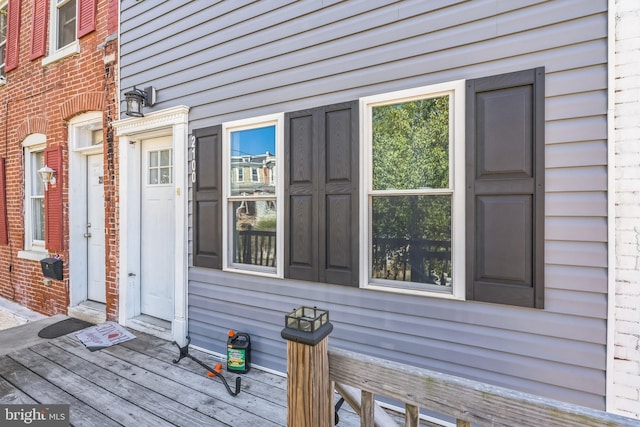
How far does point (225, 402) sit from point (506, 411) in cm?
196

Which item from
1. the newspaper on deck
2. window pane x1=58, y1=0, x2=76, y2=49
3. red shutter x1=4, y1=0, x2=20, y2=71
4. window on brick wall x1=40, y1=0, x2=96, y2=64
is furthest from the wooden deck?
red shutter x1=4, y1=0, x2=20, y2=71

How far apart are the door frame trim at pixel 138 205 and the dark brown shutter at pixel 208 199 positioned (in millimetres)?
160

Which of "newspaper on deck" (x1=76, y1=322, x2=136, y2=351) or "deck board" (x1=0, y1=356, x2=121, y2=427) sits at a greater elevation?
"newspaper on deck" (x1=76, y1=322, x2=136, y2=351)

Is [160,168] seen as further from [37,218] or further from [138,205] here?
[37,218]

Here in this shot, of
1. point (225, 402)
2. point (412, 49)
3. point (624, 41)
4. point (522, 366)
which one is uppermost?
point (412, 49)

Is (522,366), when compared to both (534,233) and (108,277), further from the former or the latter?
(108,277)

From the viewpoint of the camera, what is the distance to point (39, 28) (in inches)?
186

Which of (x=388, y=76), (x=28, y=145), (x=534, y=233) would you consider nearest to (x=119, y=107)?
(x=28, y=145)

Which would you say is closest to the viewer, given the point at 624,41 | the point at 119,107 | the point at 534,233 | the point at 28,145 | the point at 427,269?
the point at 624,41

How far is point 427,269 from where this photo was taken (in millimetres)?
2197

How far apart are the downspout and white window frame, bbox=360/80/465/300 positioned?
0.68 metres

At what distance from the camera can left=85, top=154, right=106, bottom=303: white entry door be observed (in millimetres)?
4258

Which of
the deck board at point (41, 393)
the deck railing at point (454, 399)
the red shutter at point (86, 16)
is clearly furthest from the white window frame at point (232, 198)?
the red shutter at point (86, 16)

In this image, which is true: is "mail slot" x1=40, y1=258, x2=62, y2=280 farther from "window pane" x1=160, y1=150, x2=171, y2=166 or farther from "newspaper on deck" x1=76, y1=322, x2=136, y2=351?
"window pane" x1=160, y1=150, x2=171, y2=166
